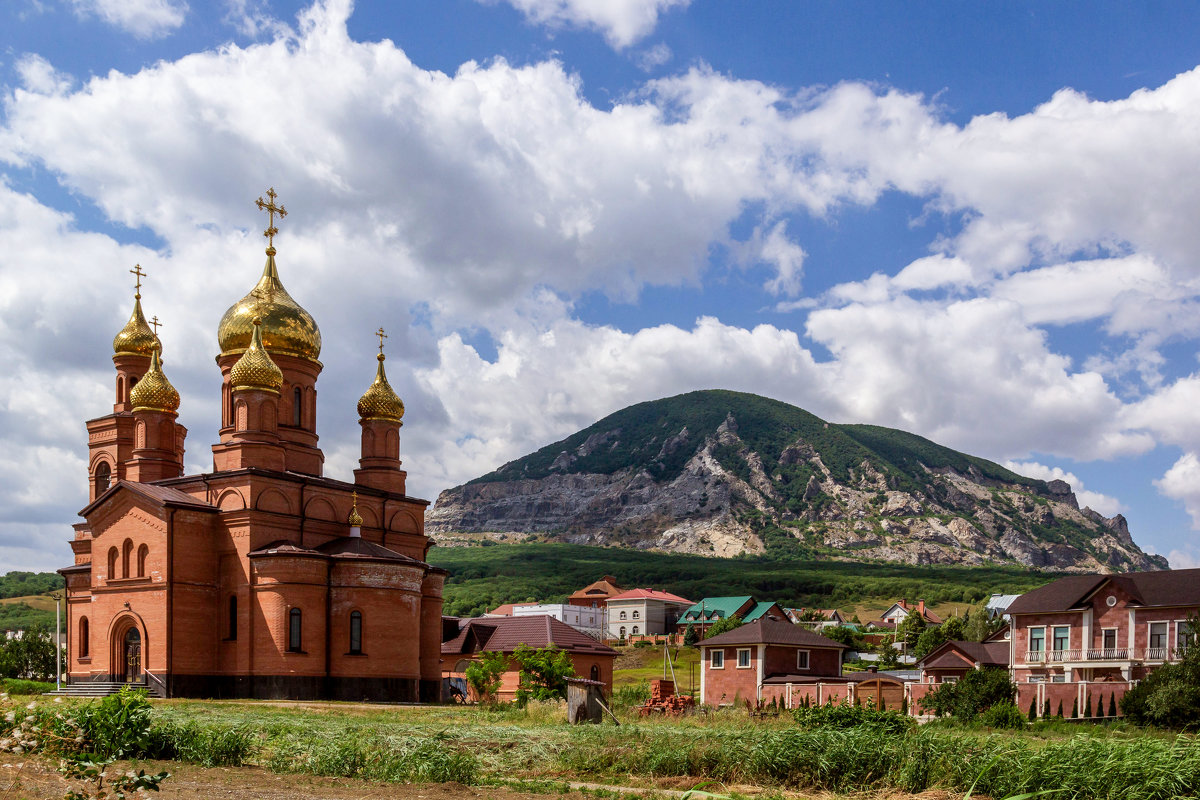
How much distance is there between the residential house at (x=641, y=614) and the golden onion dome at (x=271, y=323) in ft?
194

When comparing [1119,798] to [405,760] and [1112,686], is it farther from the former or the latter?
[1112,686]

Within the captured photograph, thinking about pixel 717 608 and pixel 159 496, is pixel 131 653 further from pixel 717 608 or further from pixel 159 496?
pixel 717 608

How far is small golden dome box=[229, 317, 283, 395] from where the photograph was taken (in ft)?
132

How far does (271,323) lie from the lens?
4359 centimetres

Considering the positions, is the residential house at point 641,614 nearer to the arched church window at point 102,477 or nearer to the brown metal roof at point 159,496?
the arched church window at point 102,477

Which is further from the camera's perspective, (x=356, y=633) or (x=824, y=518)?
(x=824, y=518)

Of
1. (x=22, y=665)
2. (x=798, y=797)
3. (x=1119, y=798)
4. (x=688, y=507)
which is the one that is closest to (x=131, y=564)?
(x=22, y=665)

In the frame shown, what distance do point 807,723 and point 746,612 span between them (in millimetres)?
70006

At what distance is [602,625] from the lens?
318 feet

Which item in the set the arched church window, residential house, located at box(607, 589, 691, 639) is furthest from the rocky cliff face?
the arched church window

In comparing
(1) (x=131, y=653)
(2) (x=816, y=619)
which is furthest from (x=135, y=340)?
(2) (x=816, y=619)

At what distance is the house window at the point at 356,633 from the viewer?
38.3 m

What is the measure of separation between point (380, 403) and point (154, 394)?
9.19 meters

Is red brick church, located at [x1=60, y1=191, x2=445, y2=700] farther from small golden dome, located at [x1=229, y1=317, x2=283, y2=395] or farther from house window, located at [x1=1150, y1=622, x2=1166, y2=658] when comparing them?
house window, located at [x1=1150, y1=622, x2=1166, y2=658]
